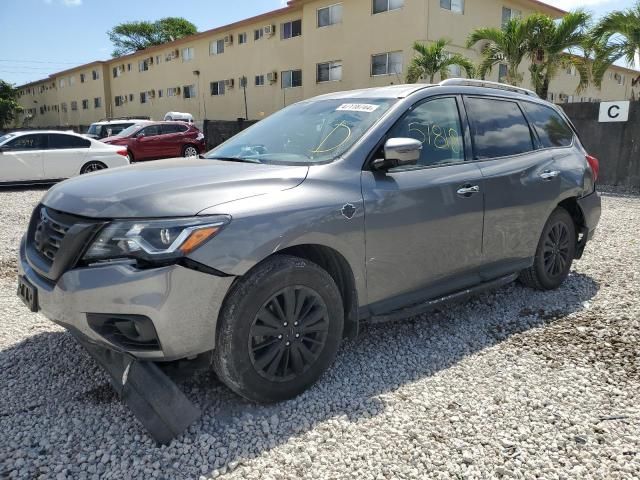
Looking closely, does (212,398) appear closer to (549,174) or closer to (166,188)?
(166,188)

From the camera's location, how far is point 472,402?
290 cm

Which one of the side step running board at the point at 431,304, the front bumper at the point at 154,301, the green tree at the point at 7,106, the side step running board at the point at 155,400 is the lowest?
the side step running board at the point at 155,400

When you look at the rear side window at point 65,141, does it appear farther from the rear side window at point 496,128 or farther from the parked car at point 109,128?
the rear side window at point 496,128

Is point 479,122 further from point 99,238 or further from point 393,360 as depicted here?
point 99,238

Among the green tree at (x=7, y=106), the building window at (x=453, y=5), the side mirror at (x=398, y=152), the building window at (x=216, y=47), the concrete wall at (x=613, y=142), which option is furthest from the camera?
the green tree at (x=7, y=106)

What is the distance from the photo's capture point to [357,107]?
3.51 m

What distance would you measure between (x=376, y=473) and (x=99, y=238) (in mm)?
1667

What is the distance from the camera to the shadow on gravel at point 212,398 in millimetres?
2457

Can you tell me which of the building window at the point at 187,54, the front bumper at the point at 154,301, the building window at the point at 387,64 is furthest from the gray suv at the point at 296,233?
the building window at the point at 187,54

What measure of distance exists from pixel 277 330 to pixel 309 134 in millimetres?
1389

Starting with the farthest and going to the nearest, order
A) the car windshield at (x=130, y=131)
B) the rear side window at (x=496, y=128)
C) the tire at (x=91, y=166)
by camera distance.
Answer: the car windshield at (x=130, y=131)
the tire at (x=91, y=166)
the rear side window at (x=496, y=128)

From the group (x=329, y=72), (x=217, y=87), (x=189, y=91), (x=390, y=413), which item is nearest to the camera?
(x=390, y=413)

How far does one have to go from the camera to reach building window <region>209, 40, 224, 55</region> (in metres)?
31.0

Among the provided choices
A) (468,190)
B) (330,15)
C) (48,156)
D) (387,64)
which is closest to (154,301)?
(468,190)
